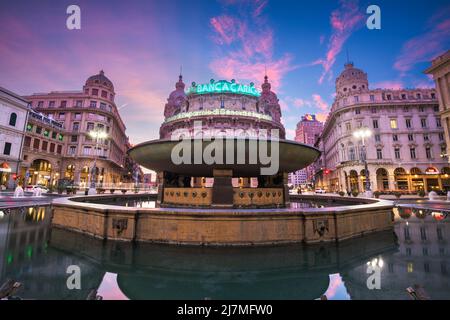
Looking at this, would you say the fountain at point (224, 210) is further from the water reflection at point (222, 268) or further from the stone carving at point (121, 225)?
the water reflection at point (222, 268)

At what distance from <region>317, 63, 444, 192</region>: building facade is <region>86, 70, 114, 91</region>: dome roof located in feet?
178

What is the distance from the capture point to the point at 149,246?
20.9 feet

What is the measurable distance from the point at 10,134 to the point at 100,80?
23.1 meters

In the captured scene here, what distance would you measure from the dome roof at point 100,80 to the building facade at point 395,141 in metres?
54.3

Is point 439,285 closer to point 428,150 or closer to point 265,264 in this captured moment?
point 265,264

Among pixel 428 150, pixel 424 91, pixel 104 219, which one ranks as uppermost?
pixel 424 91

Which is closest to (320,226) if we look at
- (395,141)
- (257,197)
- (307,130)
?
(257,197)

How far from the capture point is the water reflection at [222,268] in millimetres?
3779

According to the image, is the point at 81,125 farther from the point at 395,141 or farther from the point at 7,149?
the point at 395,141

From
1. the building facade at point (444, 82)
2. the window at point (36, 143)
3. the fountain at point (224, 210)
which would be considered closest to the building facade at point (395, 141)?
the building facade at point (444, 82)

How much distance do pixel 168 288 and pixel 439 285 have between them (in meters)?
4.94

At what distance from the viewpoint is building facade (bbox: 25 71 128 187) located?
4616 centimetres
